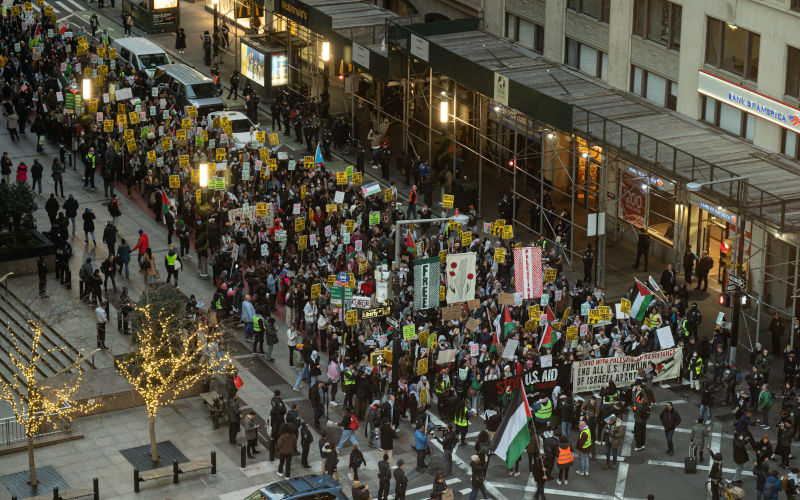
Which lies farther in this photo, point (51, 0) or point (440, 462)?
point (51, 0)

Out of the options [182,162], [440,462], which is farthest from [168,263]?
[440,462]

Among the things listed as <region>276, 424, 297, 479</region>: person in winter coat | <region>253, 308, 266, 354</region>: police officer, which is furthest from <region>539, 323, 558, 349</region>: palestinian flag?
<region>253, 308, 266, 354</region>: police officer

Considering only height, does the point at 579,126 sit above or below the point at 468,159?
above

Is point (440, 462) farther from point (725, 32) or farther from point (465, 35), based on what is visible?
point (465, 35)

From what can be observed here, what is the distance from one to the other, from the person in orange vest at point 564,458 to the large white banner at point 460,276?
7.77 meters

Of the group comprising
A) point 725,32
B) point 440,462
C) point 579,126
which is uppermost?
point 725,32

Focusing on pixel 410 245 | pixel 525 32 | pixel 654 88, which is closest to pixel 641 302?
pixel 410 245

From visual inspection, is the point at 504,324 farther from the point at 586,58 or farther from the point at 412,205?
the point at 586,58

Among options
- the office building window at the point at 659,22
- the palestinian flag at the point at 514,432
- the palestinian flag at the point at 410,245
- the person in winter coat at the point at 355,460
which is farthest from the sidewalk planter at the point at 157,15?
the palestinian flag at the point at 514,432

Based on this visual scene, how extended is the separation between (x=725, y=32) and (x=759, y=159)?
204 inches

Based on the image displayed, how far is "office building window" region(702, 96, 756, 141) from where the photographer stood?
4697cm

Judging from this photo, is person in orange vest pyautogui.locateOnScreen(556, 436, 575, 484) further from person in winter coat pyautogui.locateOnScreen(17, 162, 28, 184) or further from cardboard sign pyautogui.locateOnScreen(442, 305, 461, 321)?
person in winter coat pyautogui.locateOnScreen(17, 162, 28, 184)

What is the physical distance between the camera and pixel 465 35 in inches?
2237

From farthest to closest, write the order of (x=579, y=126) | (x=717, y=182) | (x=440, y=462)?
(x=579, y=126)
(x=717, y=182)
(x=440, y=462)
